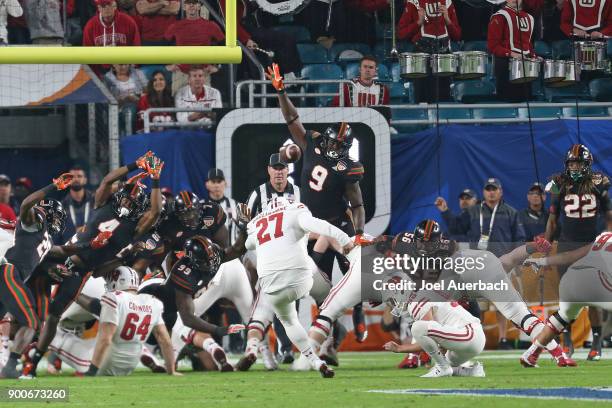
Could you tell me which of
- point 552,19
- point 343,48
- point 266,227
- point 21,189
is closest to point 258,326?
point 266,227

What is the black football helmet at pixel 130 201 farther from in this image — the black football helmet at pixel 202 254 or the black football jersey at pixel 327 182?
the black football jersey at pixel 327 182

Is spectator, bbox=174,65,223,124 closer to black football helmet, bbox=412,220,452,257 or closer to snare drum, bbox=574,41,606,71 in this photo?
snare drum, bbox=574,41,606,71

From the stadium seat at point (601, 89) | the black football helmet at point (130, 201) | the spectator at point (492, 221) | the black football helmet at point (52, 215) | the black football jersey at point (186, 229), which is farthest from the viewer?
the stadium seat at point (601, 89)

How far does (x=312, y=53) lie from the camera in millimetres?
15289

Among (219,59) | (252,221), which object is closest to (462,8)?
(252,221)

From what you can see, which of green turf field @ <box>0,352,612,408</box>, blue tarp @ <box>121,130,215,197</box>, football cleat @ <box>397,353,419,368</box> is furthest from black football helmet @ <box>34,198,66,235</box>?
football cleat @ <box>397,353,419,368</box>

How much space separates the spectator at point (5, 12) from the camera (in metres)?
11.8

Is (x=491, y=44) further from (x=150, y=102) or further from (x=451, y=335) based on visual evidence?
(x=451, y=335)

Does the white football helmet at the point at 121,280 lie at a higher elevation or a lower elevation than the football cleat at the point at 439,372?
higher

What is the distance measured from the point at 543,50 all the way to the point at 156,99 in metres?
4.06

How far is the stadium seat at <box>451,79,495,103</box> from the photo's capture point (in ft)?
49.6

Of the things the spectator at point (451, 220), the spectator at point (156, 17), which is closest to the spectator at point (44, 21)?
the spectator at point (156, 17)

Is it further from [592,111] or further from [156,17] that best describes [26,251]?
[592,111]

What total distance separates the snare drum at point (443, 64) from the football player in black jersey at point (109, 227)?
3.81m
